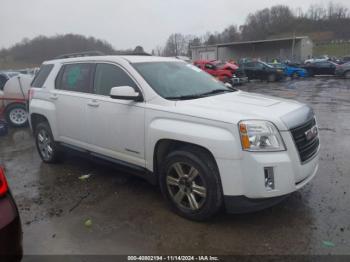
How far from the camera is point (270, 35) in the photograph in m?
92.0

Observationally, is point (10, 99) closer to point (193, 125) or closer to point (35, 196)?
point (35, 196)

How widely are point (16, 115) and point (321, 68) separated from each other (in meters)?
25.9

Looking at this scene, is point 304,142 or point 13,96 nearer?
point 304,142

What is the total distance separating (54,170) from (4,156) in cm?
200

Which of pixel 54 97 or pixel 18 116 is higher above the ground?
pixel 54 97

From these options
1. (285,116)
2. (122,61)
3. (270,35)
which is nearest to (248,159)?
(285,116)

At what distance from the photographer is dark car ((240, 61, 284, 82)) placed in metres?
23.6

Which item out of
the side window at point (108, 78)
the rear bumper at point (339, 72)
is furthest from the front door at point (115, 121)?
the rear bumper at point (339, 72)

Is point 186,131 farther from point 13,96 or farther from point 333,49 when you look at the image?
point 333,49

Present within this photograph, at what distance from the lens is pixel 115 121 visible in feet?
13.5

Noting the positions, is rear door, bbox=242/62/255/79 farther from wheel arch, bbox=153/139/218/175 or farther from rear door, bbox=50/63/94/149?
wheel arch, bbox=153/139/218/175

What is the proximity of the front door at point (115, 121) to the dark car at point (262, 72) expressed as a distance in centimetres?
2120

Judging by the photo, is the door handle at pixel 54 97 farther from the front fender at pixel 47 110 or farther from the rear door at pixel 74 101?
the front fender at pixel 47 110

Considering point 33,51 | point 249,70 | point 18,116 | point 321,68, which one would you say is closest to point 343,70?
point 321,68
